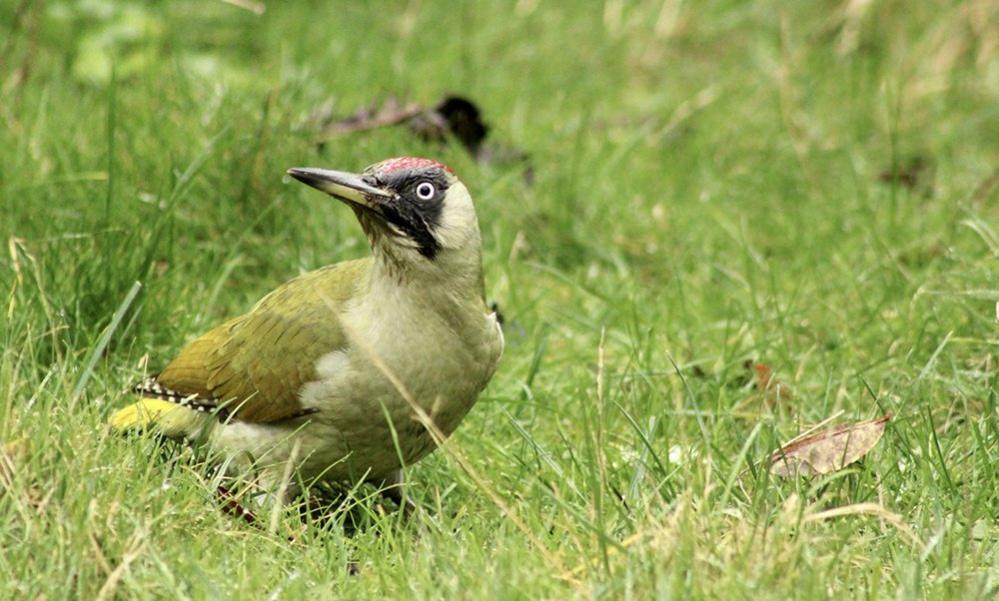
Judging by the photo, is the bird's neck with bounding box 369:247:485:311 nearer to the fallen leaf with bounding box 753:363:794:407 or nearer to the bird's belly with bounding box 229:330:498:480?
the bird's belly with bounding box 229:330:498:480

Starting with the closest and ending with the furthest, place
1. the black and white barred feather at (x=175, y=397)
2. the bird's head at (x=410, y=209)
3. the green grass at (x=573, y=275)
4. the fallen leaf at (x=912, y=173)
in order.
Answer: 1. the green grass at (x=573, y=275)
2. the bird's head at (x=410, y=209)
3. the black and white barred feather at (x=175, y=397)
4. the fallen leaf at (x=912, y=173)

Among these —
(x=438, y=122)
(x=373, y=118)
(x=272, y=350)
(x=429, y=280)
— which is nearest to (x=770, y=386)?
(x=429, y=280)

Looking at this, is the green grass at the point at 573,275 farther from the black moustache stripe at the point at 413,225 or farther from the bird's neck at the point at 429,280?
the black moustache stripe at the point at 413,225

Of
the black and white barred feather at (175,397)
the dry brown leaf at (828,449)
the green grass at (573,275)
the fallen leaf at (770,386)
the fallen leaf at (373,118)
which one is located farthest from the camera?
the fallen leaf at (373,118)

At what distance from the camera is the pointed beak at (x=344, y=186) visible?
3.34 m

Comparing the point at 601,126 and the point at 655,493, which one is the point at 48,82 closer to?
the point at 601,126

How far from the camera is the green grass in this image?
283 centimetres

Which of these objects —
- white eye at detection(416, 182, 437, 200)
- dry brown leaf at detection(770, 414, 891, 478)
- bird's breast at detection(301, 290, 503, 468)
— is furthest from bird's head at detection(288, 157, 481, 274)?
dry brown leaf at detection(770, 414, 891, 478)

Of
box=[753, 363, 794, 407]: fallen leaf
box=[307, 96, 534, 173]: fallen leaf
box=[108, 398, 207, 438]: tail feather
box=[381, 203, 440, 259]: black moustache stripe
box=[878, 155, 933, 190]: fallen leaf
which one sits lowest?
box=[753, 363, 794, 407]: fallen leaf

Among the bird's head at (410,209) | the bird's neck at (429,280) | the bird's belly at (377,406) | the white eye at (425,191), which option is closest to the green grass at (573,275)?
the bird's belly at (377,406)

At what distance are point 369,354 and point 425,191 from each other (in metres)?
0.40

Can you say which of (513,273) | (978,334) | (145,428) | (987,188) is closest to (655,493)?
(145,428)

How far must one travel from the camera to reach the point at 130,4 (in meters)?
6.07

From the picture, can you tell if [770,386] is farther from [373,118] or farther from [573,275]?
[373,118]
